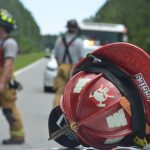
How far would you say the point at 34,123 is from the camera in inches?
468

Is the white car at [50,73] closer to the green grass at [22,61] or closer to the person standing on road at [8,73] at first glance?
the person standing on road at [8,73]

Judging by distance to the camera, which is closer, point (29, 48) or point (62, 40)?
point (62, 40)

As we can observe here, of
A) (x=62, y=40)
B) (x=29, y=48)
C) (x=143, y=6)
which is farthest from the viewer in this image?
(x=29, y=48)

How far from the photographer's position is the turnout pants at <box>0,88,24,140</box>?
337 inches

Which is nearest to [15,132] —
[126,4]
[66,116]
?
[66,116]

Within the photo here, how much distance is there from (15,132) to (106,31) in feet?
43.9

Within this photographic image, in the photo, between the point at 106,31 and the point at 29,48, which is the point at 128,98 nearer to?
the point at 106,31

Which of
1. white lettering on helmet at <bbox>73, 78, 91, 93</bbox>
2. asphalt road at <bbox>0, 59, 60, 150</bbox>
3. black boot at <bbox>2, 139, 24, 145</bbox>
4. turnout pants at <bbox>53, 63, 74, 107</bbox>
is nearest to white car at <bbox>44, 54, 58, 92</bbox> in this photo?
asphalt road at <bbox>0, 59, 60, 150</bbox>

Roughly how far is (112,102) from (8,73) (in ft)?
19.1

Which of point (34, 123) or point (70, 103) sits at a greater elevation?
point (70, 103)

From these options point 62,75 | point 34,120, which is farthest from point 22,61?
point 62,75

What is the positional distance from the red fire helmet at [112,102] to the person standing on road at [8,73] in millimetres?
5609

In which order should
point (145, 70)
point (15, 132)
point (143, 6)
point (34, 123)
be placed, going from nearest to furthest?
point (145, 70) < point (15, 132) < point (34, 123) < point (143, 6)

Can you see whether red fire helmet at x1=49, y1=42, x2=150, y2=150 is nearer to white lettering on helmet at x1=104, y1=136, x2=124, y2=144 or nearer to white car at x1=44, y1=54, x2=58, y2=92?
white lettering on helmet at x1=104, y1=136, x2=124, y2=144
